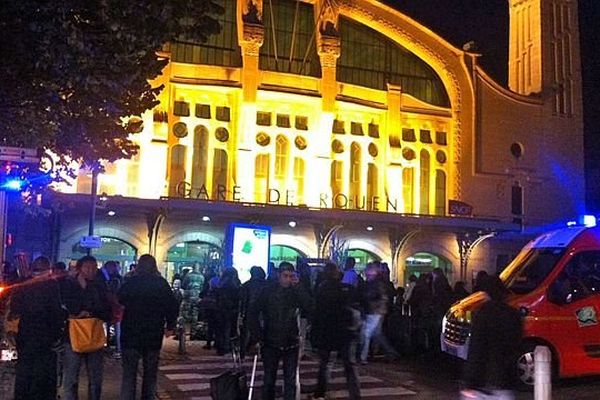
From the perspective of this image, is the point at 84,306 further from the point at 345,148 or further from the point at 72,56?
the point at 345,148

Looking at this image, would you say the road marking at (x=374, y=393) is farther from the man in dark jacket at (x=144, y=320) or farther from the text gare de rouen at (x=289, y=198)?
the text gare de rouen at (x=289, y=198)

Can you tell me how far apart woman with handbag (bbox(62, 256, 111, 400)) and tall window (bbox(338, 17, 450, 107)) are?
2500 cm

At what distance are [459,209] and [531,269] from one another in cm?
1894

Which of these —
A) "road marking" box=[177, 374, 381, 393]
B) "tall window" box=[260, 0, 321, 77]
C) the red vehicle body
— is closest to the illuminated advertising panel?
"road marking" box=[177, 374, 381, 393]

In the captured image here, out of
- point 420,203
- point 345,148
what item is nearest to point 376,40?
point 345,148

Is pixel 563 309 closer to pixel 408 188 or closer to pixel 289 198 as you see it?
pixel 289 198

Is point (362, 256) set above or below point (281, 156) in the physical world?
below

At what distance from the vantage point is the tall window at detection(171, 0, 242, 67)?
30.3m

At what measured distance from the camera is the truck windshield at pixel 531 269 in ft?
38.5

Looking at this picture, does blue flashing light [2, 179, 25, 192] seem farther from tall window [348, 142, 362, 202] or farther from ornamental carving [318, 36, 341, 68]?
ornamental carving [318, 36, 341, 68]

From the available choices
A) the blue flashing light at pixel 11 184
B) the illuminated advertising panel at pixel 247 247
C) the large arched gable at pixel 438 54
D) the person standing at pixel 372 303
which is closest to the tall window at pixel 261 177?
the large arched gable at pixel 438 54

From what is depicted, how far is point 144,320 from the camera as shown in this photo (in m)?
8.29

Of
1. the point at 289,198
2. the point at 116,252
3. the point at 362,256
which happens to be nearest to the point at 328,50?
the point at 289,198

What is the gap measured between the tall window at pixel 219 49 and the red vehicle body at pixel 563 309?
831 inches
